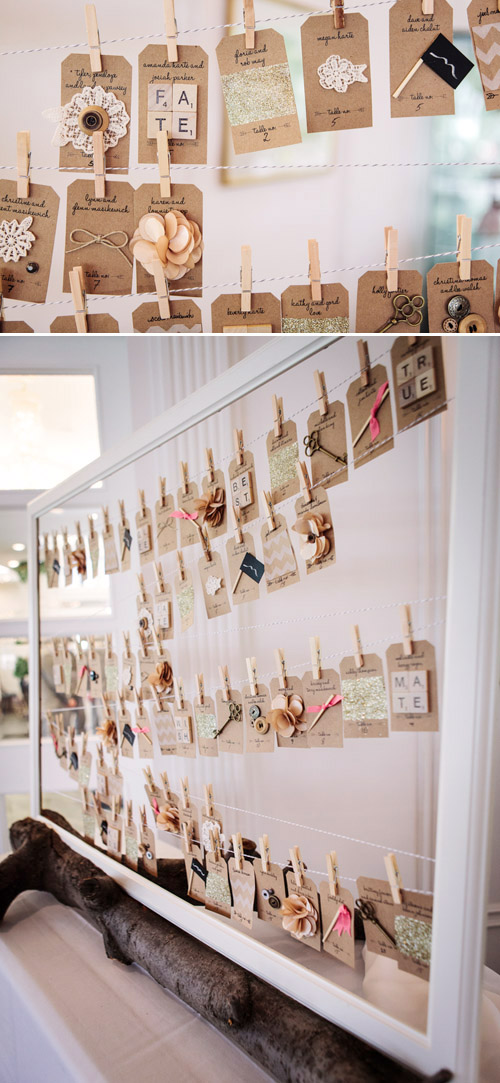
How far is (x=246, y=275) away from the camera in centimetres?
82

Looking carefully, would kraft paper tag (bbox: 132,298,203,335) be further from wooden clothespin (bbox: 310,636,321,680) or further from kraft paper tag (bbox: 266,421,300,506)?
wooden clothespin (bbox: 310,636,321,680)

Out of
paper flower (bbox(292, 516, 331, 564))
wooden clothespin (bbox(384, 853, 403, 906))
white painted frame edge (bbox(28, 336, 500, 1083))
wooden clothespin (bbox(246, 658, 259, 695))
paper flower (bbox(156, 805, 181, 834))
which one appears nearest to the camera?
white painted frame edge (bbox(28, 336, 500, 1083))

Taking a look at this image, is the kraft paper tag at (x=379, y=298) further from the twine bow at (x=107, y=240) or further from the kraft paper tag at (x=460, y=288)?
the twine bow at (x=107, y=240)

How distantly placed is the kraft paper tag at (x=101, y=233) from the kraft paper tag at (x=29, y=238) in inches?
1.0

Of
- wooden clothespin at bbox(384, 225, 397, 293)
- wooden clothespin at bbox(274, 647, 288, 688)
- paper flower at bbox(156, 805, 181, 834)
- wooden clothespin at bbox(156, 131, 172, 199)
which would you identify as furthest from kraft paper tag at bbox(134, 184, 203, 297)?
paper flower at bbox(156, 805, 181, 834)

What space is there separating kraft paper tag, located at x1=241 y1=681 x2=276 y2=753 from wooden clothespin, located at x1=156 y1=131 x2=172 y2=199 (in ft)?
2.06

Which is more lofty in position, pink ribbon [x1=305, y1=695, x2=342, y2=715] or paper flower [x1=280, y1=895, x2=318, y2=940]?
pink ribbon [x1=305, y1=695, x2=342, y2=715]

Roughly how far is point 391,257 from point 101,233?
0.36 m

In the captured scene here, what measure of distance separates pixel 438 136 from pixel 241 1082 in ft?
3.69

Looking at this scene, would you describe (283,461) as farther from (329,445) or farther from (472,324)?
(472,324)

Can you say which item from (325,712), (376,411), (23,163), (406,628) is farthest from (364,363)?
(23,163)

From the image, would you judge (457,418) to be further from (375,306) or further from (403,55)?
(403,55)

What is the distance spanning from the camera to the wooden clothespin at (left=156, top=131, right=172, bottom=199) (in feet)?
2.66

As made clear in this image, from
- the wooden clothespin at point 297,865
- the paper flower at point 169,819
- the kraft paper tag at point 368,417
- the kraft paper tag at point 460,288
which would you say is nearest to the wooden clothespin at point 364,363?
the kraft paper tag at point 368,417
